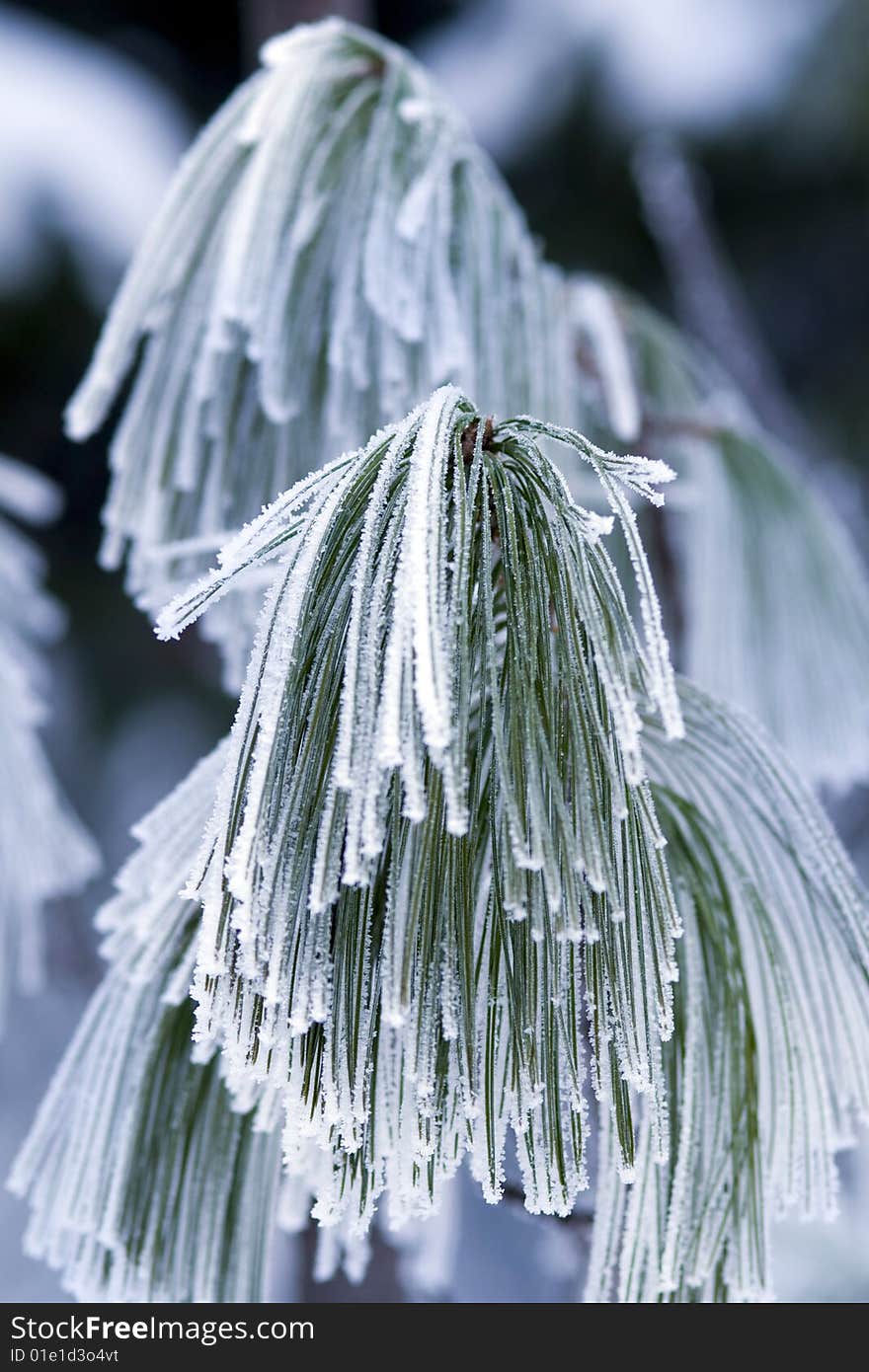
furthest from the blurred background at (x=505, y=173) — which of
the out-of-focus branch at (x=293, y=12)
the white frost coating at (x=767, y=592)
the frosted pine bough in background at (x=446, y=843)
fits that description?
the frosted pine bough in background at (x=446, y=843)

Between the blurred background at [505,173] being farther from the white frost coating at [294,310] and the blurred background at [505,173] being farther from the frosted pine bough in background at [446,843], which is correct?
the frosted pine bough in background at [446,843]

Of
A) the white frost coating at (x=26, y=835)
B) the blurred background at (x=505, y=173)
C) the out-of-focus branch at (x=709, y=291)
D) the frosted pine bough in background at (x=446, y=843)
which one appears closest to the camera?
the frosted pine bough in background at (x=446, y=843)

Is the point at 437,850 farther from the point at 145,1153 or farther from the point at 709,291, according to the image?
the point at 709,291

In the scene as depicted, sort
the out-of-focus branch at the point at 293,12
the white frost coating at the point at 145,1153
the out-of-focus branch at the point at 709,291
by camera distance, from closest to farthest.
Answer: the white frost coating at the point at 145,1153
the out-of-focus branch at the point at 293,12
the out-of-focus branch at the point at 709,291

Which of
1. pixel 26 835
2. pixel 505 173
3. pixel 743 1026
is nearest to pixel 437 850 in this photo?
pixel 743 1026

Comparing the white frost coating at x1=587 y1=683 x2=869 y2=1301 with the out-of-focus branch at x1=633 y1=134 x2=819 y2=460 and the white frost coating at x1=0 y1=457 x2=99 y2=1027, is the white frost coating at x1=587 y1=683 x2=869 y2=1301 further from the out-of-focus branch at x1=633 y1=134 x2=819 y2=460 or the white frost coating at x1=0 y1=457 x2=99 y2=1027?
the out-of-focus branch at x1=633 y1=134 x2=819 y2=460

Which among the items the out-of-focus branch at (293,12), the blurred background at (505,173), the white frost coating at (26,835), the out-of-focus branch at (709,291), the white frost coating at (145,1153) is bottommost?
the white frost coating at (145,1153)
